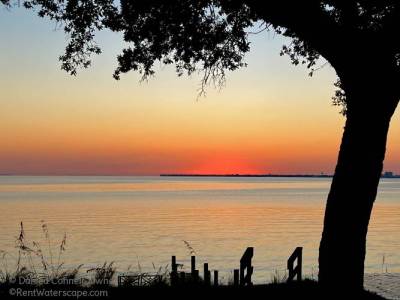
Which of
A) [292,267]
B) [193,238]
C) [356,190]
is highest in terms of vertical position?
[356,190]

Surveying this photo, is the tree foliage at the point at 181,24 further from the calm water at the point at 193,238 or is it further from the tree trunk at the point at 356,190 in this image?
the calm water at the point at 193,238

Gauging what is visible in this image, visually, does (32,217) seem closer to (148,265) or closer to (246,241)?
(246,241)

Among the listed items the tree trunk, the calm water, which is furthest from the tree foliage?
the calm water

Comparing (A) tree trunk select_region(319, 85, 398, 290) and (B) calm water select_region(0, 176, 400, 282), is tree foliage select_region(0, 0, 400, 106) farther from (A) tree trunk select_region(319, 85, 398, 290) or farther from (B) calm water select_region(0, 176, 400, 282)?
(B) calm water select_region(0, 176, 400, 282)

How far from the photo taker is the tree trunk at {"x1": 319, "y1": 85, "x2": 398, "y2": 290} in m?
8.34

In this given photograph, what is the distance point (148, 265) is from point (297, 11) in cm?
2808

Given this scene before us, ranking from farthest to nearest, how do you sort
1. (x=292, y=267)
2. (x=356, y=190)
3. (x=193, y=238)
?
(x=193, y=238)
(x=292, y=267)
(x=356, y=190)

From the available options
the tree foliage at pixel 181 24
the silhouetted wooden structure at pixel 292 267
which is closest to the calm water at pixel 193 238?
the silhouetted wooden structure at pixel 292 267

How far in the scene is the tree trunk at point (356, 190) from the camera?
834 cm

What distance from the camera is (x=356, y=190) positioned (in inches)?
328

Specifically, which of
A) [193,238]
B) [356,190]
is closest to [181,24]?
[356,190]

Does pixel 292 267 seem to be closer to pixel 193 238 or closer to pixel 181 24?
pixel 181 24

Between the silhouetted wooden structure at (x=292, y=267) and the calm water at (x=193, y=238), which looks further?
the calm water at (x=193, y=238)

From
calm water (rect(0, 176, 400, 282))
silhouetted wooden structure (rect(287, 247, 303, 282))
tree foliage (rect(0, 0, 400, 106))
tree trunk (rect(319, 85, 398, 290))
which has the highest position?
tree foliage (rect(0, 0, 400, 106))
